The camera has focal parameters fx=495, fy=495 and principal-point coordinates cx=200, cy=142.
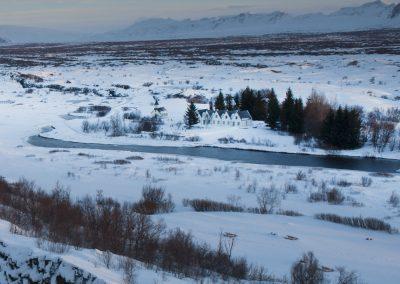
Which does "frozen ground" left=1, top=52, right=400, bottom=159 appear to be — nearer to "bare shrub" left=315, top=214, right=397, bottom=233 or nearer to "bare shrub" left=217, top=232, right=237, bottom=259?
"bare shrub" left=315, top=214, right=397, bottom=233

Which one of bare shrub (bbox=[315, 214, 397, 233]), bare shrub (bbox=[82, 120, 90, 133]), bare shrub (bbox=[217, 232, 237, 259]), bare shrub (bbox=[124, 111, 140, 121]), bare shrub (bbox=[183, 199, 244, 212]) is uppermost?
bare shrub (bbox=[217, 232, 237, 259])

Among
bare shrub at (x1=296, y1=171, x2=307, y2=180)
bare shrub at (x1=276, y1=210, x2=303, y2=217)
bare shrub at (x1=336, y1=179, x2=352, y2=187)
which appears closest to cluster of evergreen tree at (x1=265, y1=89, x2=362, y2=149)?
bare shrub at (x1=296, y1=171, x2=307, y2=180)

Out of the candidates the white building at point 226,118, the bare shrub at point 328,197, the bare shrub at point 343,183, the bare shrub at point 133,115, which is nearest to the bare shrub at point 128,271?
the bare shrub at point 328,197

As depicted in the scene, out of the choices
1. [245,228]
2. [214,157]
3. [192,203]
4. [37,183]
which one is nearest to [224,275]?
[245,228]

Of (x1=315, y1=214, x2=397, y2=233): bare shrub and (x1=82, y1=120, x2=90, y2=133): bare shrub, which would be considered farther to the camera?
(x1=82, y1=120, x2=90, y2=133): bare shrub

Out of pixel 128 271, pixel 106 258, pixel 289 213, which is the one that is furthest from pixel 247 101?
pixel 128 271

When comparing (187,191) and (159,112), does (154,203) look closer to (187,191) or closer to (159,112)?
(187,191)
